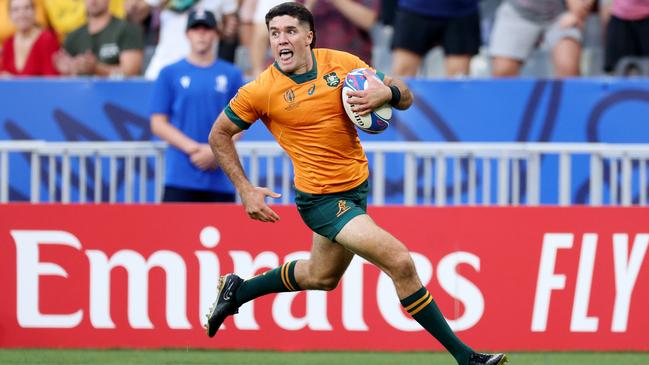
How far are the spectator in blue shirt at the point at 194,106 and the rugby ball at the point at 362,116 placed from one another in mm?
2962

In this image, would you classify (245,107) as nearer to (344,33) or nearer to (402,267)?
(402,267)

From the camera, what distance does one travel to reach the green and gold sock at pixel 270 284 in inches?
332

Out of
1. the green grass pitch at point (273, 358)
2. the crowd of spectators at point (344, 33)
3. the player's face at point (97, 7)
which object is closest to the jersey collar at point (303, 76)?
the green grass pitch at point (273, 358)

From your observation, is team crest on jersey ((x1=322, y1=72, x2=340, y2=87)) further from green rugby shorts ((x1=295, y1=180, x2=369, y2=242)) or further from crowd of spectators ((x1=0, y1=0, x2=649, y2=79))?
crowd of spectators ((x1=0, y1=0, x2=649, y2=79))

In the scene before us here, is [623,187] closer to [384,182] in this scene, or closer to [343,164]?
[384,182]

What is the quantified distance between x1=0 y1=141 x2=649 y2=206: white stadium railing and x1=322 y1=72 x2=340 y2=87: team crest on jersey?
292 cm

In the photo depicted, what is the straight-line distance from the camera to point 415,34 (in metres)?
12.2

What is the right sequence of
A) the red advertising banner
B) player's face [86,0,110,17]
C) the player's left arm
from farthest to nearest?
player's face [86,0,110,17]
the red advertising banner
the player's left arm

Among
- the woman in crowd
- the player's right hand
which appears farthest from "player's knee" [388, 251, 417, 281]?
the woman in crowd

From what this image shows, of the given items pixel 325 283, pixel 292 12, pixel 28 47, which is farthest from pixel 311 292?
pixel 28 47

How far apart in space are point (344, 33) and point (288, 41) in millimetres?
4907

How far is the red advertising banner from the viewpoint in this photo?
9539 millimetres

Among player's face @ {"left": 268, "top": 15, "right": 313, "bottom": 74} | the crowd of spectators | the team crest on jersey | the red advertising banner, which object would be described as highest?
player's face @ {"left": 268, "top": 15, "right": 313, "bottom": 74}

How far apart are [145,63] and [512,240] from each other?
218 inches
